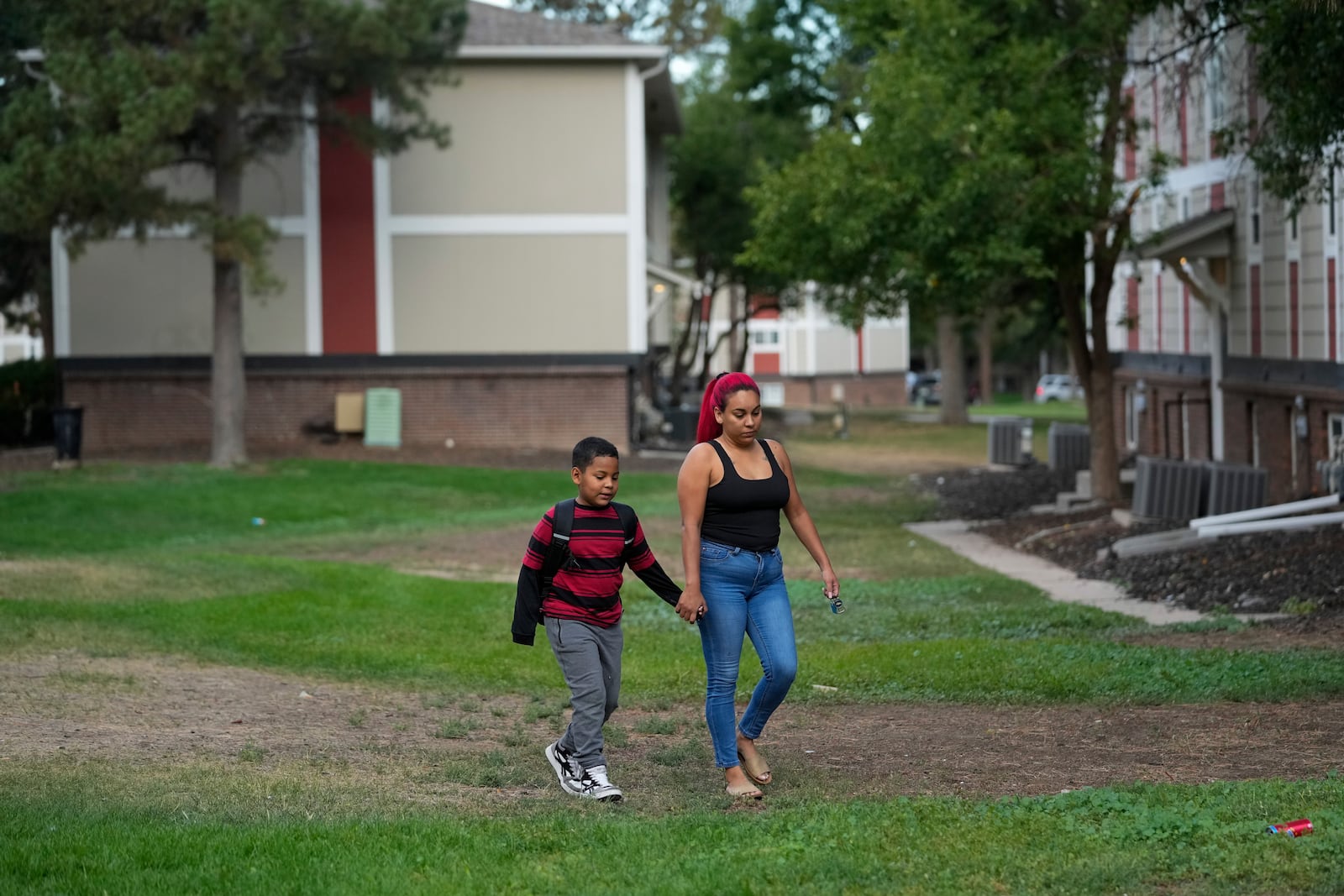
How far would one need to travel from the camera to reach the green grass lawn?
545cm

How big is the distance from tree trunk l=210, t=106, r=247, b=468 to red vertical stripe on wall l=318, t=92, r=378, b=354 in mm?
3214

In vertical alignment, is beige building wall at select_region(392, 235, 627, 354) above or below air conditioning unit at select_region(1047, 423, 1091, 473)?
above

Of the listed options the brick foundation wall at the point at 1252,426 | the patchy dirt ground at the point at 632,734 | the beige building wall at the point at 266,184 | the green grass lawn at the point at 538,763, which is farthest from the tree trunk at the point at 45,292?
the patchy dirt ground at the point at 632,734

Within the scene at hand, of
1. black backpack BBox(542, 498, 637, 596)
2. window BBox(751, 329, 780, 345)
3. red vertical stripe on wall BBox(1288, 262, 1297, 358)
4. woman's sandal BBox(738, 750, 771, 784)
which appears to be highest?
window BBox(751, 329, 780, 345)

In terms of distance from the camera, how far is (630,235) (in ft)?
102

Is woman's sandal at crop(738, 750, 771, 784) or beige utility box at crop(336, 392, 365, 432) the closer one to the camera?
woman's sandal at crop(738, 750, 771, 784)

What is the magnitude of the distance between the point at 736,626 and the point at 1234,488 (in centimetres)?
1319

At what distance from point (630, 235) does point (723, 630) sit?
24630mm

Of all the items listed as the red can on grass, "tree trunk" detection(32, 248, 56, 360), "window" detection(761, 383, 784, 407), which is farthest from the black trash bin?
"window" detection(761, 383, 784, 407)

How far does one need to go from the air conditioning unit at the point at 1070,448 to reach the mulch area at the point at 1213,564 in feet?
23.2

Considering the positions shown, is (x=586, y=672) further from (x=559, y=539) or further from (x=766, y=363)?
(x=766, y=363)

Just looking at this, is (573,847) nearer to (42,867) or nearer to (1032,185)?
(42,867)

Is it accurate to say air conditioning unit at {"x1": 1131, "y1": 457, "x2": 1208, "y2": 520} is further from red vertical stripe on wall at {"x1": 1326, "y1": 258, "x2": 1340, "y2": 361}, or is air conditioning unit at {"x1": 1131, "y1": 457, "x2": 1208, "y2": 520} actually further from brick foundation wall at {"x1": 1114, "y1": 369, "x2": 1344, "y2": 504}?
red vertical stripe on wall at {"x1": 1326, "y1": 258, "x2": 1340, "y2": 361}

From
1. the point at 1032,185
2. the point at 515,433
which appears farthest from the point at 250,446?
the point at 1032,185
